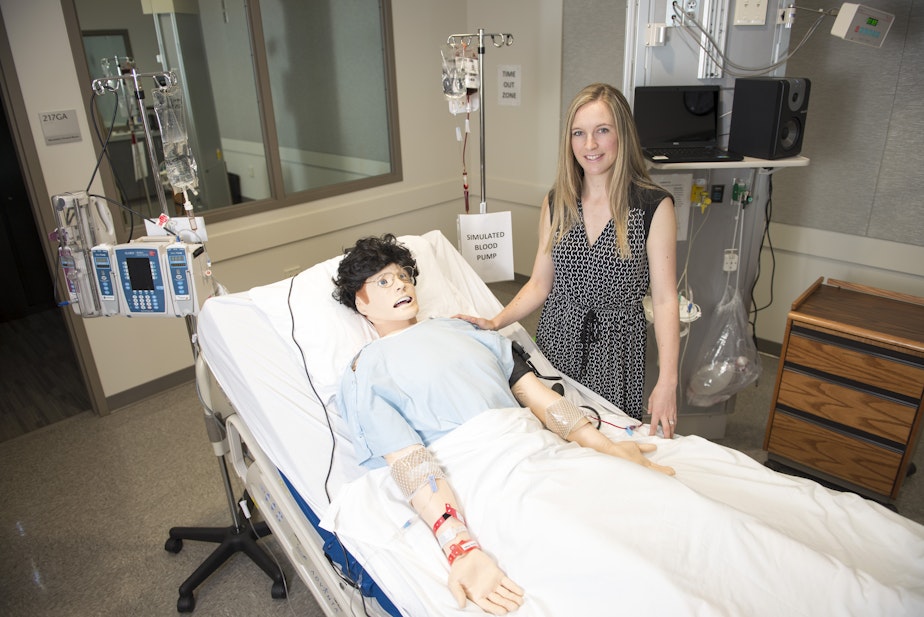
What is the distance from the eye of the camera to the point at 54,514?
7.77 ft

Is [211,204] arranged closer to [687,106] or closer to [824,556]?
[687,106]

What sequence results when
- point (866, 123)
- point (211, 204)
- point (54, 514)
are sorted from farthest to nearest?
1. point (211, 204)
2. point (866, 123)
3. point (54, 514)

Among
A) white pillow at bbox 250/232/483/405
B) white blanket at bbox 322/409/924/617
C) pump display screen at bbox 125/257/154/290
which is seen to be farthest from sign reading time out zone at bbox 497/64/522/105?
white blanket at bbox 322/409/924/617

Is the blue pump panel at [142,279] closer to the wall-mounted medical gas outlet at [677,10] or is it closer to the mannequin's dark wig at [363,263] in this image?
the mannequin's dark wig at [363,263]

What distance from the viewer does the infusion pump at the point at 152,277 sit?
175 cm

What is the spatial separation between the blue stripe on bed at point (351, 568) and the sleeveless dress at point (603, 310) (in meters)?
0.85

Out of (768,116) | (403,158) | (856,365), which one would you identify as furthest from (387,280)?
(403,158)

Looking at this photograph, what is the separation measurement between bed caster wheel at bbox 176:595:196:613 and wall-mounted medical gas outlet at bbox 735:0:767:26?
2552 mm

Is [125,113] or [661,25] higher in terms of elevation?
[661,25]

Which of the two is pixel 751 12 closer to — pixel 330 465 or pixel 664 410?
pixel 664 410

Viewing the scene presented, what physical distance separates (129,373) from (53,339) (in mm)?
1128

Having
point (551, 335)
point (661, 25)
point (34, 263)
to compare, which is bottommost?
point (34, 263)

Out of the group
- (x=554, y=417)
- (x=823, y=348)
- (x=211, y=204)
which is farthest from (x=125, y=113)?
(x=823, y=348)

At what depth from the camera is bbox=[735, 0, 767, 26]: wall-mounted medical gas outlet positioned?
2090 mm
